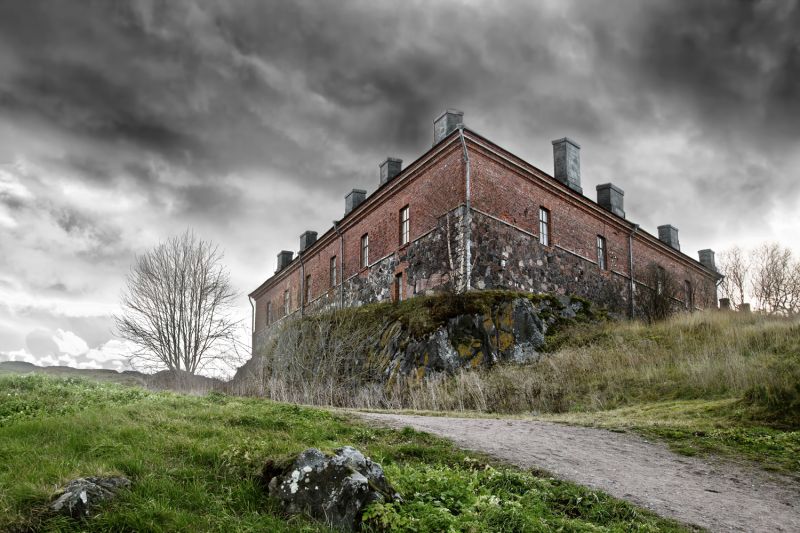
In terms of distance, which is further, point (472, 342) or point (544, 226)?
point (544, 226)

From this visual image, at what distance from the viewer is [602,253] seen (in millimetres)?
26578

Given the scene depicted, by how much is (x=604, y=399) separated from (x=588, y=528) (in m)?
8.21

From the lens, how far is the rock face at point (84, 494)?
4.64 m

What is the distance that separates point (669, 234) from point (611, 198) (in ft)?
28.4

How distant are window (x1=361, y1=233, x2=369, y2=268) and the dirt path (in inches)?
654

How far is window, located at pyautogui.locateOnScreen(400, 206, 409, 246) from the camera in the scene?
23.3m

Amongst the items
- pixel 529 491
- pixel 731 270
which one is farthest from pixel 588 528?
Result: pixel 731 270

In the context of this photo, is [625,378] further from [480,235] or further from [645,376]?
[480,235]

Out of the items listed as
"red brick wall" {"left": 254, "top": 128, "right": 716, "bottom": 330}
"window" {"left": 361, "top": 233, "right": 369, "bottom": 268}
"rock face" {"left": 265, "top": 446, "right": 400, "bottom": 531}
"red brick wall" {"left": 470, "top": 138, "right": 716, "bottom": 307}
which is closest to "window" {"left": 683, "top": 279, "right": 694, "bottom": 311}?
"red brick wall" {"left": 254, "top": 128, "right": 716, "bottom": 330}

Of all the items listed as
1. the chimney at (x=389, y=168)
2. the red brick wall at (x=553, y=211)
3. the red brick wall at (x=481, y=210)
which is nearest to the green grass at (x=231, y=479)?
the red brick wall at (x=481, y=210)

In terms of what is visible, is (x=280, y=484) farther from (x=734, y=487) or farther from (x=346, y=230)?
(x=346, y=230)

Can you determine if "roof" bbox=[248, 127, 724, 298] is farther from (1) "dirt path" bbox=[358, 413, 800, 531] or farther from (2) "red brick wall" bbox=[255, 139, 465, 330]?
(1) "dirt path" bbox=[358, 413, 800, 531]

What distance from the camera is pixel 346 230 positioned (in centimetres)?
2856

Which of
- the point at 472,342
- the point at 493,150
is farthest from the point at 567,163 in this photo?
the point at 472,342
